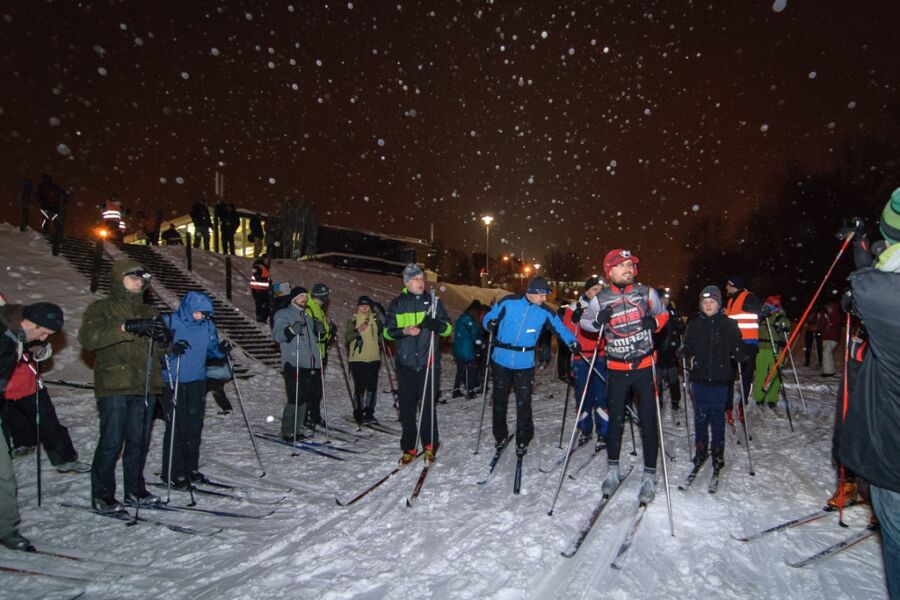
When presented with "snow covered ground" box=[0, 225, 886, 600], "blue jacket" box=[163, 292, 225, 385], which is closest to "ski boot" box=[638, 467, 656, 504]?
"snow covered ground" box=[0, 225, 886, 600]

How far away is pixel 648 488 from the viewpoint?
445 centimetres

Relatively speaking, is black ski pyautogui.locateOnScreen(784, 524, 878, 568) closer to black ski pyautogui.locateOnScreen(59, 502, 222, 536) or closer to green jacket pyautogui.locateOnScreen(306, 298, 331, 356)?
black ski pyautogui.locateOnScreen(59, 502, 222, 536)

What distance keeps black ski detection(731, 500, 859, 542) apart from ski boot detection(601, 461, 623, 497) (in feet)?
3.34

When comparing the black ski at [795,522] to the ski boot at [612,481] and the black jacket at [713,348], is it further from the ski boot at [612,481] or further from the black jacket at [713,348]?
the black jacket at [713,348]

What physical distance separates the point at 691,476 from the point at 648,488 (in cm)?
96

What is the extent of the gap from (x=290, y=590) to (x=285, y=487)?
220 cm

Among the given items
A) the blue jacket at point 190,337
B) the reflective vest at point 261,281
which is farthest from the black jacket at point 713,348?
the reflective vest at point 261,281

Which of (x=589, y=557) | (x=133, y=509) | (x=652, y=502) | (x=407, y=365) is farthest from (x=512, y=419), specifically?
(x=133, y=509)

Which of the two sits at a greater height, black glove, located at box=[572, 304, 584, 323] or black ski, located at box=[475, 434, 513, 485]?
black glove, located at box=[572, 304, 584, 323]

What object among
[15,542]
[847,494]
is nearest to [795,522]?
[847,494]

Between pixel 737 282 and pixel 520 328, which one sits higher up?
pixel 737 282

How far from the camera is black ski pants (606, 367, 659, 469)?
4578 millimetres

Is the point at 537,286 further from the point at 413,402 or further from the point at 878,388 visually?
the point at 878,388

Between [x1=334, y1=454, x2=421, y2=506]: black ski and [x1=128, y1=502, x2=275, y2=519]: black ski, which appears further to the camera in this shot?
[x1=334, y1=454, x2=421, y2=506]: black ski
